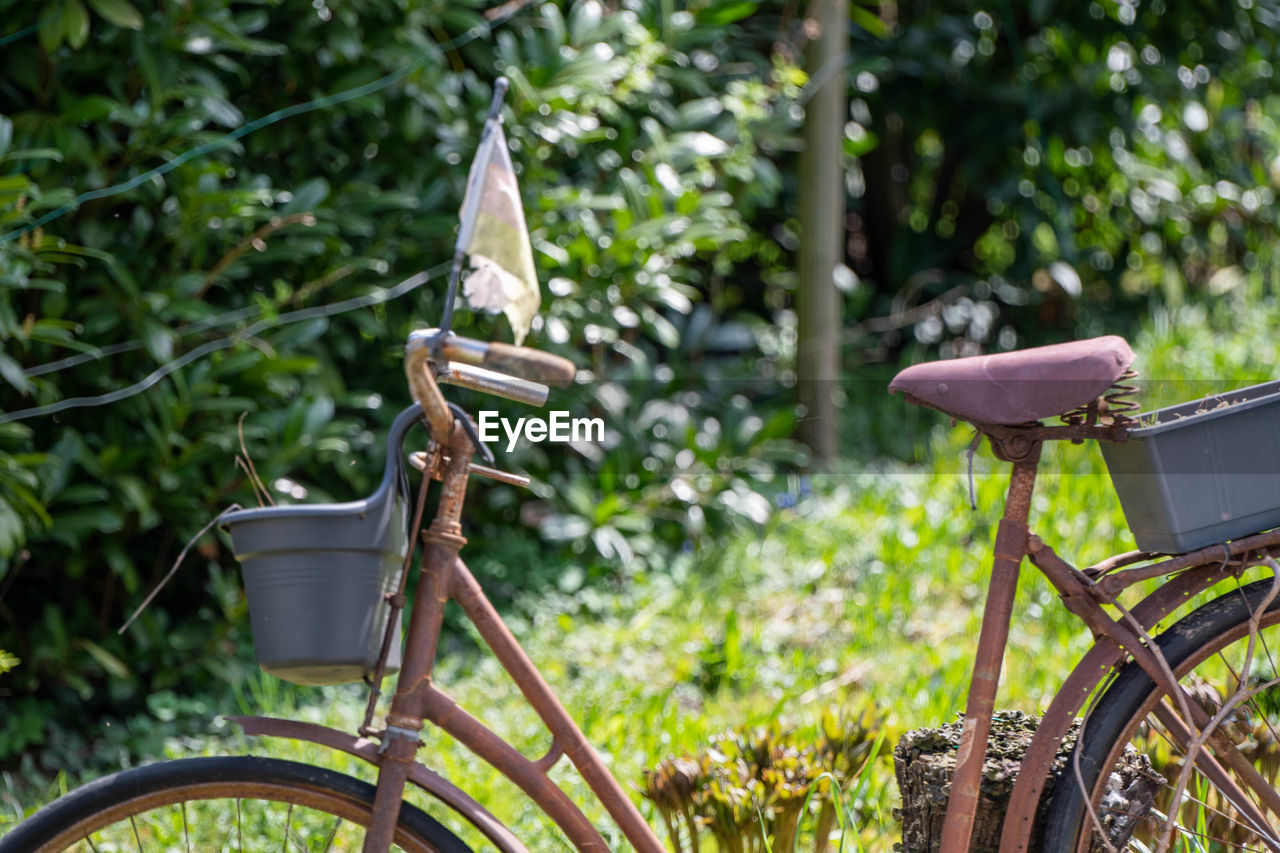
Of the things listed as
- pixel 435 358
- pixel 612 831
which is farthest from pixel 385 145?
pixel 435 358

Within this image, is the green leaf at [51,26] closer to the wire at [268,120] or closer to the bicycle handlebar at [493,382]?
the wire at [268,120]

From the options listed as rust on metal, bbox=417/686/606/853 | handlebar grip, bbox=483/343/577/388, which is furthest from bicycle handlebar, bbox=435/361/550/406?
rust on metal, bbox=417/686/606/853

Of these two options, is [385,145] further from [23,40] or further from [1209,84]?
[1209,84]

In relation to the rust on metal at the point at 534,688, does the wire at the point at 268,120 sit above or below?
above

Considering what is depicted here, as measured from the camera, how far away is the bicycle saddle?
153 centimetres

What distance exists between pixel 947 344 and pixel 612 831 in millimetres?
3530

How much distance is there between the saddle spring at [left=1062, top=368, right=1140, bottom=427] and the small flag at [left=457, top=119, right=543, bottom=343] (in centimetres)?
79

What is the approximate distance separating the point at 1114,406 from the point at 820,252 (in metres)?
2.82

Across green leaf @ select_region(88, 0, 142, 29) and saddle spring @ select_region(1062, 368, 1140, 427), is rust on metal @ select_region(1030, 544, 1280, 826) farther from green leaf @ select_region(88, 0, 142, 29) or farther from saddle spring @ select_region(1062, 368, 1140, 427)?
green leaf @ select_region(88, 0, 142, 29)

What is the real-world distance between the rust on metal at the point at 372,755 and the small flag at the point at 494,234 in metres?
0.56

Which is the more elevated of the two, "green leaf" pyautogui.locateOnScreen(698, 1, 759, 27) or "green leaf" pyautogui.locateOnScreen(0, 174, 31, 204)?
"green leaf" pyautogui.locateOnScreen(698, 1, 759, 27)

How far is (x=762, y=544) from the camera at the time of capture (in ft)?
12.7

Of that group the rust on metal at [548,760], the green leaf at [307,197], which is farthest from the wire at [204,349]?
the rust on metal at [548,760]

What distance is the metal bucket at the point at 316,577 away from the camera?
1.32 m
